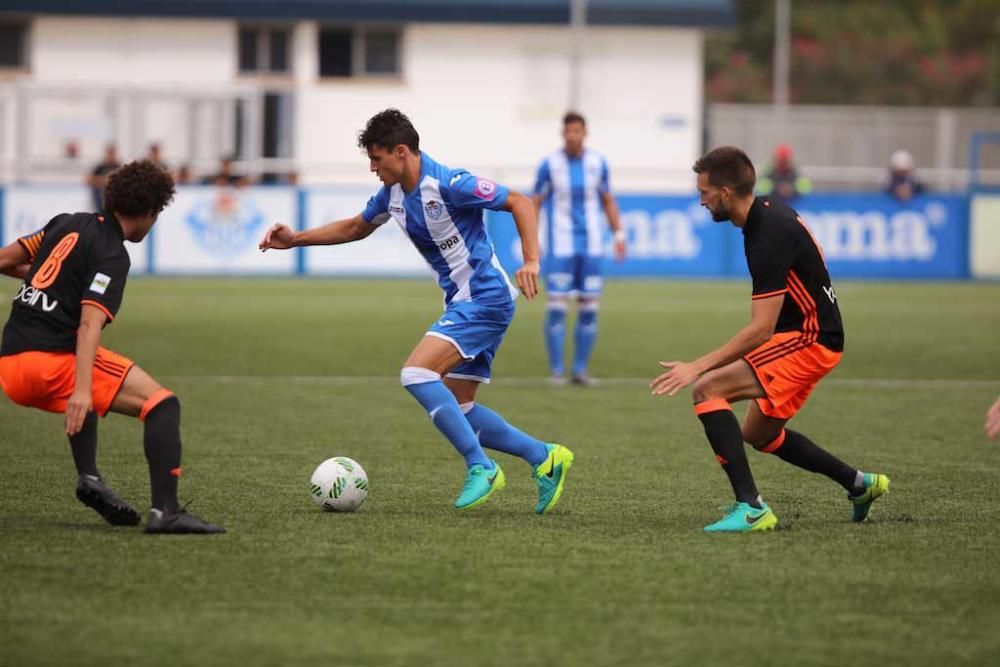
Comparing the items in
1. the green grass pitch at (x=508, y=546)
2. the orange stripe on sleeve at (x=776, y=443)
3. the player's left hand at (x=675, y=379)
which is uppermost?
the player's left hand at (x=675, y=379)

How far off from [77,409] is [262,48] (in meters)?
30.8

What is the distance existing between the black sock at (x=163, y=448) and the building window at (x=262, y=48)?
1196 inches

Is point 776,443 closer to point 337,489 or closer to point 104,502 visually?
point 337,489

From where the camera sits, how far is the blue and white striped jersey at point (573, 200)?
13.6 metres

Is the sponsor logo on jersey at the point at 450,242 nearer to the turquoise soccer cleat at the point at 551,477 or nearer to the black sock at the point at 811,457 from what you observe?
the turquoise soccer cleat at the point at 551,477

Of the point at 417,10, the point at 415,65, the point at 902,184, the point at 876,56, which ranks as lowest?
the point at 902,184

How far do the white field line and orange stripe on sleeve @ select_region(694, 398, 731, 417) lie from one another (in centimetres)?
640

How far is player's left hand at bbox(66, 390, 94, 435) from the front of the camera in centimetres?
621

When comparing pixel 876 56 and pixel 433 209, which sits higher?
pixel 876 56

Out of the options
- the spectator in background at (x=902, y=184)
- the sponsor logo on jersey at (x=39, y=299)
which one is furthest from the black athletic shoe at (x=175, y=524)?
the spectator in background at (x=902, y=184)

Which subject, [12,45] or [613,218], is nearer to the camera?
[613,218]

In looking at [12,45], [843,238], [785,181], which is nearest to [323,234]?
[785,181]

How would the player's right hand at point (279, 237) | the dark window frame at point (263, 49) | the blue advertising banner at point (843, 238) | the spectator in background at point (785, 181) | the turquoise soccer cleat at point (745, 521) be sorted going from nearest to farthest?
the turquoise soccer cleat at point (745, 521) < the player's right hand at point (279, 237) < the spectator in background at point (785, 181) < the blue advertising banner at point (843, 238) < the dark window frame at point (263, 49)

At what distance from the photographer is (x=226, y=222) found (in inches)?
1002
